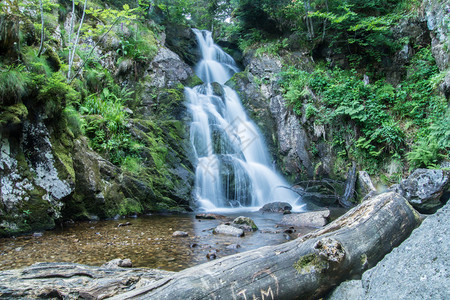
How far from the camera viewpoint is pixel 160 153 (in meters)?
9.13

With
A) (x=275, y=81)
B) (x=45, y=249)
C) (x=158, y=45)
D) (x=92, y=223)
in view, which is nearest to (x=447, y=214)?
(x=45, y=249)

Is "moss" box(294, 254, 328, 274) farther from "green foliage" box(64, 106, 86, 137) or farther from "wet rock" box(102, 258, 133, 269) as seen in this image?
"green foliage" box(64, 106, 86, 137)

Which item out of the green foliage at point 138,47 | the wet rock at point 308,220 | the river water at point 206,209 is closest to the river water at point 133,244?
the river water at point 206,209

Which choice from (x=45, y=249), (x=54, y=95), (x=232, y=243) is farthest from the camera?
(x=54, y=95)

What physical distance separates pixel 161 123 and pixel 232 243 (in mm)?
6780

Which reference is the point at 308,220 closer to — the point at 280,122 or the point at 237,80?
the point at 280,122

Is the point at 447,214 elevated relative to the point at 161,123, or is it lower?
lower

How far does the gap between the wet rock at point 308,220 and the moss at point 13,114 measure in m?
6.17

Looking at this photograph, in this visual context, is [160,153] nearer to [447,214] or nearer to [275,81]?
[275,81]

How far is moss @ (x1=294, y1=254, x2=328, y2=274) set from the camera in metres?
1.87

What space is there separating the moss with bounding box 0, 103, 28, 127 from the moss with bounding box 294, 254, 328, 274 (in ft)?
17.6

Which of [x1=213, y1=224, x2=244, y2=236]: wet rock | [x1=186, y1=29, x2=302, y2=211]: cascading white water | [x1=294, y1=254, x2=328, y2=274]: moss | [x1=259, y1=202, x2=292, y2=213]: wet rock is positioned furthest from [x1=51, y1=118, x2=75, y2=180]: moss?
[x1=259, y1=202, x2=292, y2=213]: wet rock

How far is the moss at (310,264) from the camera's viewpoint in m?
1.87

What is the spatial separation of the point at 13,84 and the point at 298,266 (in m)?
5.65
